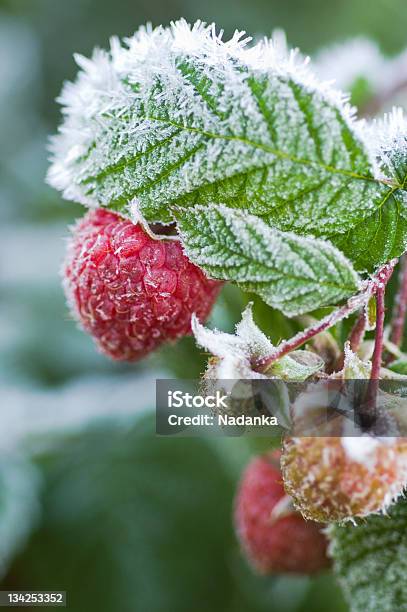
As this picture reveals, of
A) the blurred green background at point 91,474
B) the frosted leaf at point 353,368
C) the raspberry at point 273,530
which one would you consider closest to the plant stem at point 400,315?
the frosted leaf at point 353,368

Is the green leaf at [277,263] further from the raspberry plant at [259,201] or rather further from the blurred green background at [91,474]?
the blurred green background at [91,474]

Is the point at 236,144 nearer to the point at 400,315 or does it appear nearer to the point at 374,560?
the point at 400,315

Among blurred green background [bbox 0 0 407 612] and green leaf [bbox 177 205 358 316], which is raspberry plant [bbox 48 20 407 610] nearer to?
green leaf [bbox 177 205 358 316]

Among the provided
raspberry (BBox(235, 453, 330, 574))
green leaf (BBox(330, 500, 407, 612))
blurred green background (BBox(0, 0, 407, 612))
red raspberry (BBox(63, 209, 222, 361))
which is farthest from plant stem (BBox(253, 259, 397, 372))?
blurred green background (BBox(0, 0, 407, 612))

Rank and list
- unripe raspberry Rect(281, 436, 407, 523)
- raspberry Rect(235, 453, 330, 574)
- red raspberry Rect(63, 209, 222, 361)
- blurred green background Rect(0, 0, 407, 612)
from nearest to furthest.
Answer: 1. unripe raspberry Rect(281, 436, 407, 523)
2. red raspberry Rect(63, 209, 222, 361)
3. raspberry Rect(235, 453, 330, 574)
4. blurred green background Rect(0, 0, 407, 612)

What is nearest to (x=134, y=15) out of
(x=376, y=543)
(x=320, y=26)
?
(x=320, y=26)

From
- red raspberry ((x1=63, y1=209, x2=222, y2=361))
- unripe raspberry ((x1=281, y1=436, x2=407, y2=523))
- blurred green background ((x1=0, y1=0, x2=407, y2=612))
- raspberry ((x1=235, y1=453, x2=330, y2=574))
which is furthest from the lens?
blurred green background ((x1=0, y1=0, x2=407, y2=612))

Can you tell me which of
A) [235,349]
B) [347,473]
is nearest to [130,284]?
[235,349]

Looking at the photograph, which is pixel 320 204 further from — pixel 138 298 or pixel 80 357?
pixel 80 357
